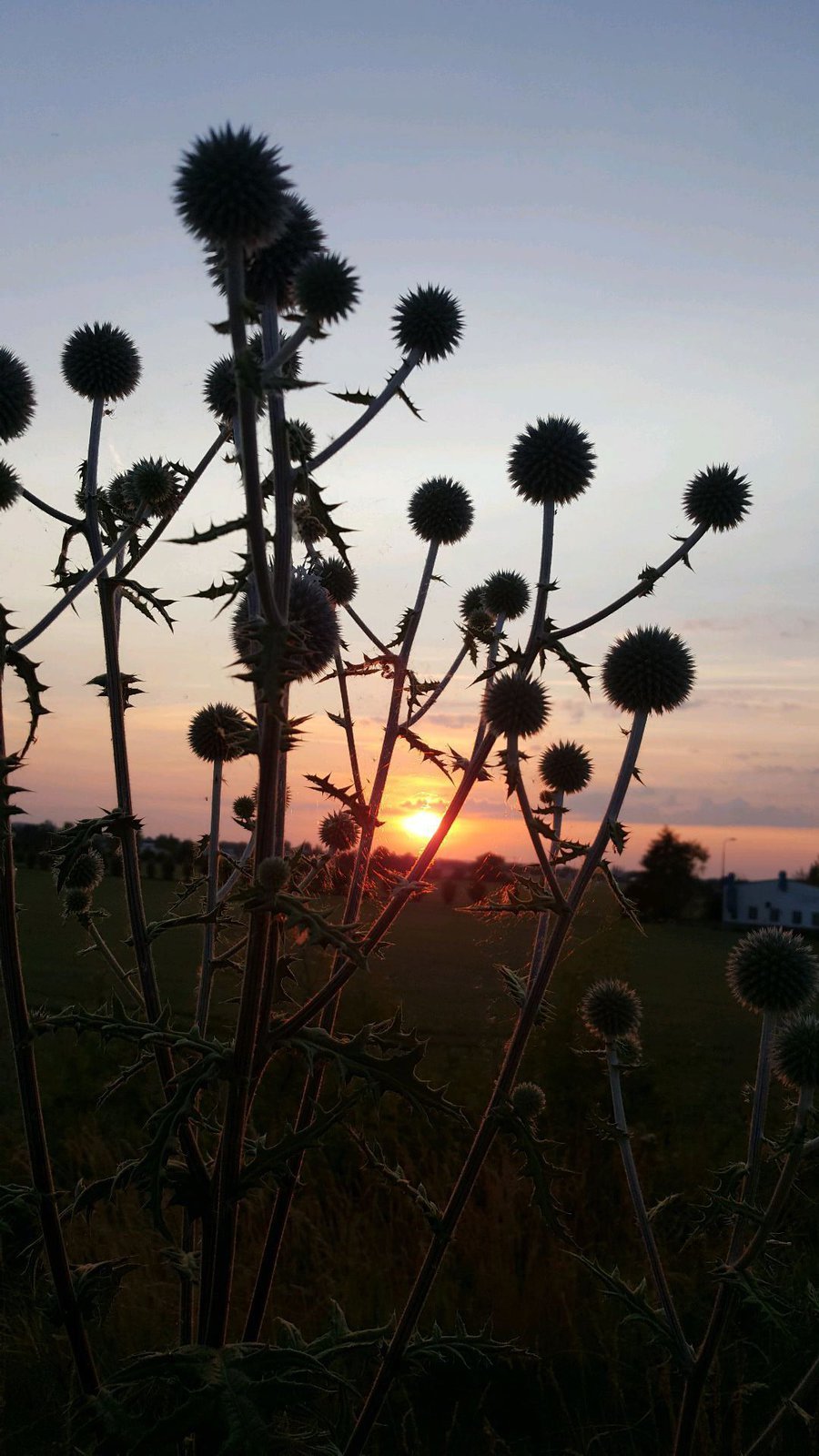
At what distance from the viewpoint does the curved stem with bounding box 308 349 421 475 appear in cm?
267

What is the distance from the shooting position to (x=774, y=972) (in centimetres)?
439

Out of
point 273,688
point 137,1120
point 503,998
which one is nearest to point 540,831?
point 273,688

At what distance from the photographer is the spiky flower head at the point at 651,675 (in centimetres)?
420

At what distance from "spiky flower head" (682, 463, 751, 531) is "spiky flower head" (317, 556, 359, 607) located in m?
1.74

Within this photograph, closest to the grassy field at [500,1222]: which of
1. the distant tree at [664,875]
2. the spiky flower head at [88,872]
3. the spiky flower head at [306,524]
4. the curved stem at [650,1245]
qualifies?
the curved stem at [650,1245]

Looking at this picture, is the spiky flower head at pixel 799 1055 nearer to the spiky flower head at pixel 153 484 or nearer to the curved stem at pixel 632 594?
the curved stem at pixel 632 594

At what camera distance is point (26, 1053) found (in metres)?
3.08

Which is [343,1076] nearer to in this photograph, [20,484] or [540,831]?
[540,831]

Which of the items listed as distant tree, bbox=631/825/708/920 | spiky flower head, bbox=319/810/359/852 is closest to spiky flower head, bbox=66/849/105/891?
spiky flower head, bbox=319/810/359/852

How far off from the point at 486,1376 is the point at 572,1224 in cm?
206

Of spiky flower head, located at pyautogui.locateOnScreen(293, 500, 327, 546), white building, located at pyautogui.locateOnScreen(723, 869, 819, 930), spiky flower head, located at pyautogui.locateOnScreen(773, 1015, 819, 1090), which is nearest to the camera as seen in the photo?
spiky flower head, located at pyautogui.locateOnScreen(293, 500, 327, 546)

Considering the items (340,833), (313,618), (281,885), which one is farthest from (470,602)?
(281,885)

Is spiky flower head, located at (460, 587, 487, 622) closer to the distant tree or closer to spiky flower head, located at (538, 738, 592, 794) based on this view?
spiky flower head, located at (538, 738, 592, 794)

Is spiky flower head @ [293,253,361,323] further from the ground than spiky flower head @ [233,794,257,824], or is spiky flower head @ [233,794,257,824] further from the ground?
spiky flower head @ [293,253,361,323]
